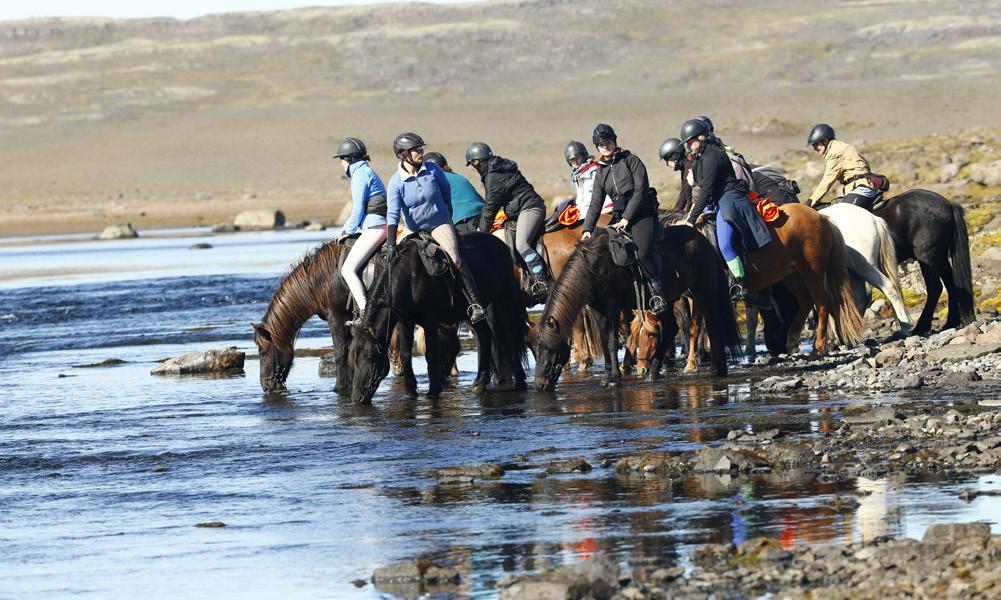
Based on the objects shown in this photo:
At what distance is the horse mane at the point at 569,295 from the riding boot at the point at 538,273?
5.47 ft

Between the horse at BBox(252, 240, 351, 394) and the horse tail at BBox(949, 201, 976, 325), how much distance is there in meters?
6.07

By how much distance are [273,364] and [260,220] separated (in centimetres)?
3796

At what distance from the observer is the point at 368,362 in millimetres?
13539

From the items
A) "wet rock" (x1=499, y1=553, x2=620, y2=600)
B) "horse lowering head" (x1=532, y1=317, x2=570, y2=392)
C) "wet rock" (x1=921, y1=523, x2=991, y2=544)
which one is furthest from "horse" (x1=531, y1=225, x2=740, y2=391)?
"wet rock" (x1=499, y1=553, x2=620, y2=600)

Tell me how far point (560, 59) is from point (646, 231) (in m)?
99.1

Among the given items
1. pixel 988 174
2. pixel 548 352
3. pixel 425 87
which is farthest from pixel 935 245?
pixel 425 87

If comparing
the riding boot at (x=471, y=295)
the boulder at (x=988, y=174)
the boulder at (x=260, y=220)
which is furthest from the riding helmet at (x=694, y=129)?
the boulder at (x=260, y=220)

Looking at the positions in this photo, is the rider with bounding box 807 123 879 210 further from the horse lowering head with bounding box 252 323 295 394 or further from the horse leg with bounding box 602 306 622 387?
the horse lowering head with bounding box 252 323 295 394

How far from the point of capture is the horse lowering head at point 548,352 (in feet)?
44.6

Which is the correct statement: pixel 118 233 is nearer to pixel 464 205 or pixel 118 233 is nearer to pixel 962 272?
pixel 464 205

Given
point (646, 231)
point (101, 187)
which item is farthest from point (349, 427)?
point (101, 187)

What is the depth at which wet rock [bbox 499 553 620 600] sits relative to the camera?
21.3 ft

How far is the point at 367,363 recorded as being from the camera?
13.5 m

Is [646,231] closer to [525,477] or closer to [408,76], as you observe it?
[525,477]
